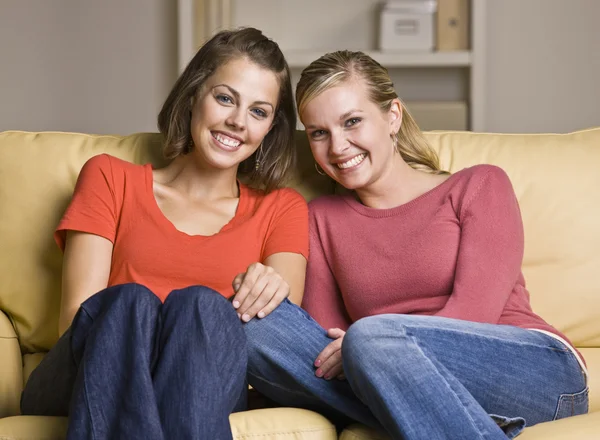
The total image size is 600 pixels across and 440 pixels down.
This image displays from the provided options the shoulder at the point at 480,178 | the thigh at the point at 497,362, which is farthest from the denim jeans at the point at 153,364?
the shoulder at the point at 480,178

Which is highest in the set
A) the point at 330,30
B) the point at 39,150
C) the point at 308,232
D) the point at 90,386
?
the point at 330,30

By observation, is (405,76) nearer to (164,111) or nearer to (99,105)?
(99,105)

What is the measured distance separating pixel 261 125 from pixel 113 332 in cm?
65

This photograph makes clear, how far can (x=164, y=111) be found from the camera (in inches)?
77.9

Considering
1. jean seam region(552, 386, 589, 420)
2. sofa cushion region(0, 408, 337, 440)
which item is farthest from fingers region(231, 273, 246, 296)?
jean seam region(552, 386, 589, 420)

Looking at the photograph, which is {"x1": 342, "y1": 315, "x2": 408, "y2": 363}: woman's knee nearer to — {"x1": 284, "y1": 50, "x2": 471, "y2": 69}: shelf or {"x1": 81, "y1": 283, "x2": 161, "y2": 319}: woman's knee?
{"x1": 81, "y1": 283, "x2": 161, "y2": 319}: woman's knee


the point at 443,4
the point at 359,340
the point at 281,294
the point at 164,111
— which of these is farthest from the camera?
the point at 443,4

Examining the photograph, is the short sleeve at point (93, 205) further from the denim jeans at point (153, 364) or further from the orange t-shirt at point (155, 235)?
the denim jeans at point (153, 364)

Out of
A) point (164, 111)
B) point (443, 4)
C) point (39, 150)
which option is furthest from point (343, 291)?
point (443, 4)

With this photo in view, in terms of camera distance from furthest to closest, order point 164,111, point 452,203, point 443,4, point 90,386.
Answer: point 443,4
point 164,111
point 452,203
point 90,386

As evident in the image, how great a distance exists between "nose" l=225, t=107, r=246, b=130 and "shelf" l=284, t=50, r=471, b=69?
1.84m

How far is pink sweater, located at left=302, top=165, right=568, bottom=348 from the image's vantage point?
170 cm

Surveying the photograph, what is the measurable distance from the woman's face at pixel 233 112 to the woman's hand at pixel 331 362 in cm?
48

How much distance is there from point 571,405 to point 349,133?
2.27 feet
